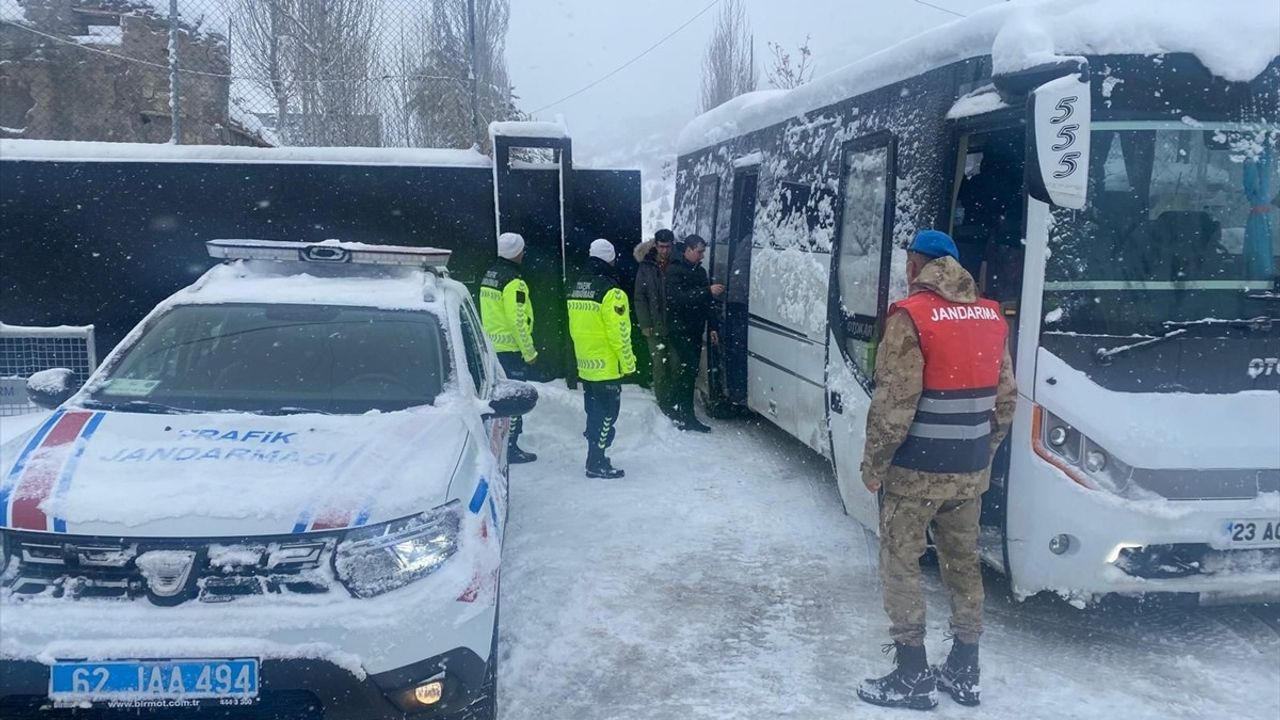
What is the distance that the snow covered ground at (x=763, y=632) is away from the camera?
13.5 ft

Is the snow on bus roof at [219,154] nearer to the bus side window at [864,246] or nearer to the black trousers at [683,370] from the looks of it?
the black trousers at [683,370]

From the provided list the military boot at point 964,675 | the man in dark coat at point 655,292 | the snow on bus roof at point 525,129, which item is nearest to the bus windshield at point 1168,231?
the military boot at point 964,675

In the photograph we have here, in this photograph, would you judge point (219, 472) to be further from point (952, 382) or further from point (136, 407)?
point (952, 382)

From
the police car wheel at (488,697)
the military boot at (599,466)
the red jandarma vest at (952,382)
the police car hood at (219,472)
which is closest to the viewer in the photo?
the police car hood at (219,472)

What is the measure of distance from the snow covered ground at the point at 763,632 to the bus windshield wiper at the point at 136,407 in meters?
1.78

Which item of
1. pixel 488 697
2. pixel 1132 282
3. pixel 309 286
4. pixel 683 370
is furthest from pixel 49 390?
pixel 683 370

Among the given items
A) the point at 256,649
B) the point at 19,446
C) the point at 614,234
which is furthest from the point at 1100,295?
the point at 614,234

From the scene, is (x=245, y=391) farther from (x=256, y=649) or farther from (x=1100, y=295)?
(x=1100, y=295)

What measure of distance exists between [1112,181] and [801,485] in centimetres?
371

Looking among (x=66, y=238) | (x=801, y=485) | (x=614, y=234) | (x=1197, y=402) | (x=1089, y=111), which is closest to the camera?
(x=1089, y=111)

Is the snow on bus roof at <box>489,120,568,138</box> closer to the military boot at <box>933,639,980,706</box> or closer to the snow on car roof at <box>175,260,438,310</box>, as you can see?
the snow on car roof at <box>175,260,438,310</box>

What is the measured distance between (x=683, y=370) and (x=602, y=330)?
2222 millimetres

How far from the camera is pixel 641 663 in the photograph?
445 centimetres

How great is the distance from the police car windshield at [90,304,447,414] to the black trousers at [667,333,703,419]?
180 inches
